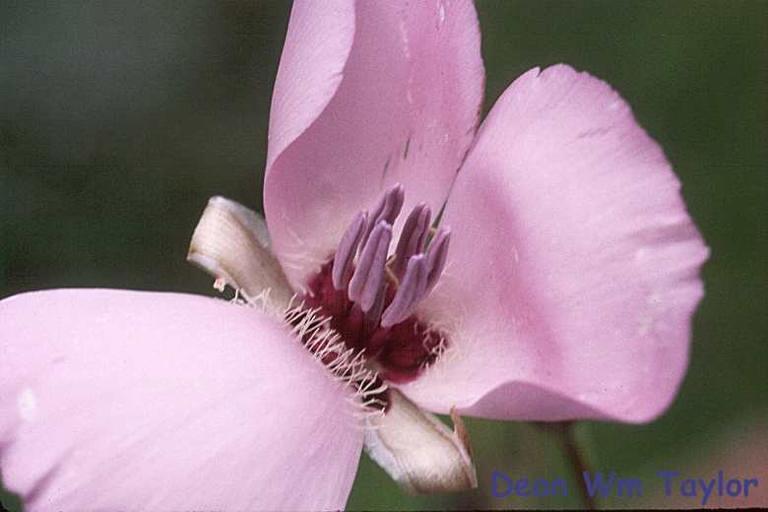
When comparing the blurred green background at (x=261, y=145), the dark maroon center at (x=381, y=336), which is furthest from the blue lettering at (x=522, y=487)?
the dark maroon center at (x=381, y=336)

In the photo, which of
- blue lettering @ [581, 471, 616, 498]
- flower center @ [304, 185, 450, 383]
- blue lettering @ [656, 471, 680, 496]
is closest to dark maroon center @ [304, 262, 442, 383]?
flower center @ [304, 185, 450, 383]

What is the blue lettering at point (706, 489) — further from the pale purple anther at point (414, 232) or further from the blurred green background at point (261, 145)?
the pale purple anther at point (414, 232)

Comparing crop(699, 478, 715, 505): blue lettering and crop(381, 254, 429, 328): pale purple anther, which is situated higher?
crop(381, 254, 429, 328): pale purple anther

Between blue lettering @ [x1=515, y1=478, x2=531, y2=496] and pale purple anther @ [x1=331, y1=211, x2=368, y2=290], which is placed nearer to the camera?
pale purple anther @ [x1=331, y1=211, x2=368, y2=290]

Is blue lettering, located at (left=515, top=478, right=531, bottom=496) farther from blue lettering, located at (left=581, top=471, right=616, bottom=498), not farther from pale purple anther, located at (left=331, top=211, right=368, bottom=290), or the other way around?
pale purple anther, located at (left=331, top=211, right=368, bottom=290)

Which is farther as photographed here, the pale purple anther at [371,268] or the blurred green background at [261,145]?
the blurred green background at [261,145]

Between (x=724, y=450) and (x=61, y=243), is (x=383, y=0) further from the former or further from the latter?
(x=724, y=450)

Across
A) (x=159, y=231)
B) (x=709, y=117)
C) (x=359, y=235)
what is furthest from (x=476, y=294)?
(x=709, y=117)
